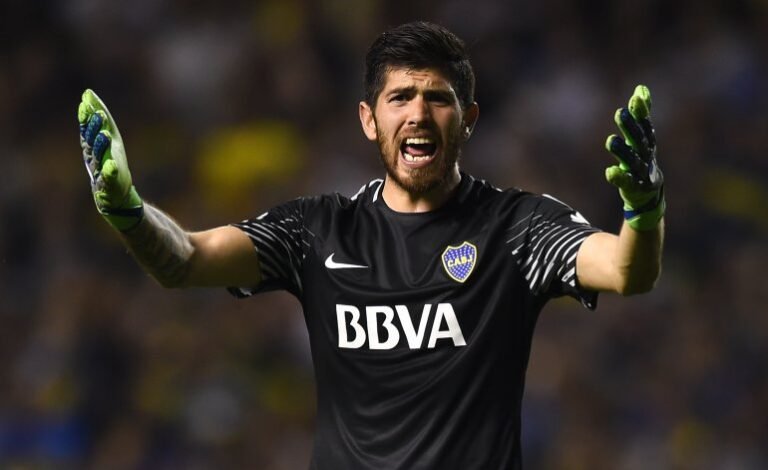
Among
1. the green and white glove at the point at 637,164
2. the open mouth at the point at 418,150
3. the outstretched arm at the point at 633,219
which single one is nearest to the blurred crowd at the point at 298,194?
the open mouth at the point at 418,150

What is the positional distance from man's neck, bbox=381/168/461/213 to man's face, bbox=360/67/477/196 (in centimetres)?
2

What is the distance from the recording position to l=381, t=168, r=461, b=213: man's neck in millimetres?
3574

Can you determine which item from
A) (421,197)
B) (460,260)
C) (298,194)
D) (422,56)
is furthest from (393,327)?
(298,194)

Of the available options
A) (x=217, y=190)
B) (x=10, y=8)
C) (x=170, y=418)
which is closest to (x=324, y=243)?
(x=170, y=418)

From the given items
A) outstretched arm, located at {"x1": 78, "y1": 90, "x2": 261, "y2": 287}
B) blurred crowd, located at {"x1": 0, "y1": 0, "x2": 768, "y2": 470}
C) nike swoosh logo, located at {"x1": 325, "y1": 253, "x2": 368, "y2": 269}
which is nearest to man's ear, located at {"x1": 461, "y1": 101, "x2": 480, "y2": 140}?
nike swoosh logo, located at {"x1": 325, "y1": 253, "x2": 368, "y2": 269}

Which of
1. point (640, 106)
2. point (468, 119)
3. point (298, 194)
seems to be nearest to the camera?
point (640, 106)

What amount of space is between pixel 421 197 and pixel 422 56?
40 cm

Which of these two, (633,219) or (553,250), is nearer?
(633,219)

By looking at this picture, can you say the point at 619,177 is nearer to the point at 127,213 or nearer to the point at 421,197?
the point at 421,197

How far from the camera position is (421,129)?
349 cm

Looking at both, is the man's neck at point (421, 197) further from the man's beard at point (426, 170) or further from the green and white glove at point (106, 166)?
the green and white glove at point (106, 166)

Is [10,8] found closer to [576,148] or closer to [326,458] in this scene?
[576,148]

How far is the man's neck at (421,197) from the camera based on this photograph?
3574 millimetres

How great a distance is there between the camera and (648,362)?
652cm
